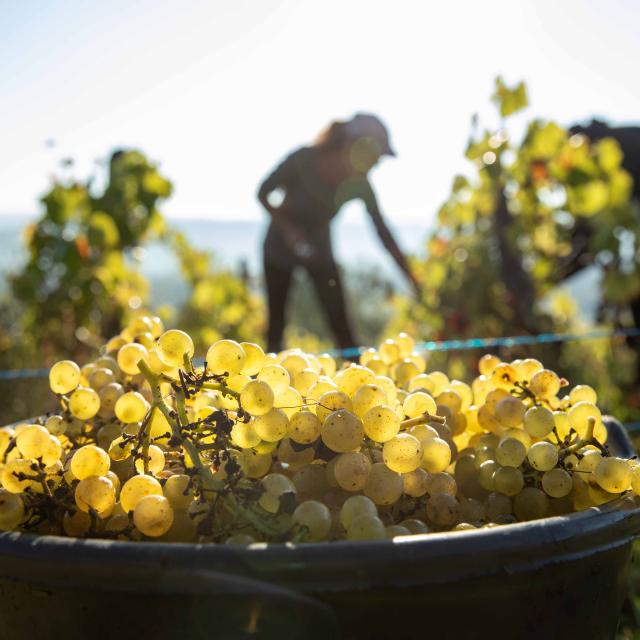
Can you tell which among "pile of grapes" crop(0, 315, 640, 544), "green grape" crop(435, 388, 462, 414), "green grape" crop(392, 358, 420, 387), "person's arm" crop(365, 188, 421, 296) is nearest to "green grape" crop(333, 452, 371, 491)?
"pile of grapes" crop(0, 315, 640, 544)

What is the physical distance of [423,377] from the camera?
1.26 meters

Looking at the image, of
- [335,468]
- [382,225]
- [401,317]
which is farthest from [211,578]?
[401,317]

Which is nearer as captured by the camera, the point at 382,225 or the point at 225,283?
the point at 382,225

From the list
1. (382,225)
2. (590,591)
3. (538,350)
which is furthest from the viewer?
(538,350)

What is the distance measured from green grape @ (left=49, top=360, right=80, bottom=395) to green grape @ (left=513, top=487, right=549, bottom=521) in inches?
29.3

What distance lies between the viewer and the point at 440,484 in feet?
3.34

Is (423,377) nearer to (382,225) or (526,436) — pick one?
(526,436)

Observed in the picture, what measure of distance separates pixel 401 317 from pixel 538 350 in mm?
1864

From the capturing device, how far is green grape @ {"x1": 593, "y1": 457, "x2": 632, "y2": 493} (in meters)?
1.00

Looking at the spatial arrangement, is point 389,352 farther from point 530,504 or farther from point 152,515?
point 152,515

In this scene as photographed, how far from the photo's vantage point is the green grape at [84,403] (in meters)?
1.18

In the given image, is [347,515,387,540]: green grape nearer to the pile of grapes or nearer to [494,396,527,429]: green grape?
the pile of grapes

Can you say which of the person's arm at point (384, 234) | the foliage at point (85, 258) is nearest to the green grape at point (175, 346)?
the person's arm at point (384, 234)

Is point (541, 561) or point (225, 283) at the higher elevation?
point (225, 283)
